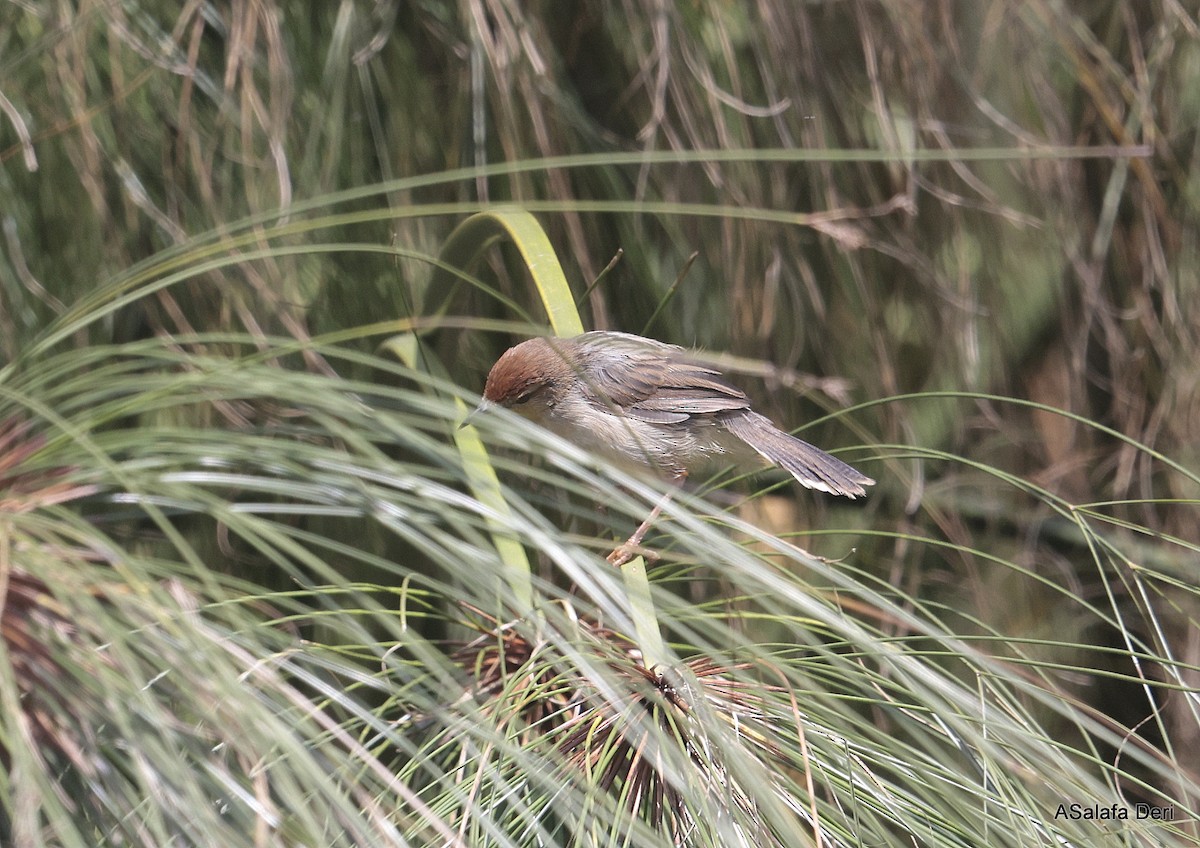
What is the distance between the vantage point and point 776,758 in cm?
110

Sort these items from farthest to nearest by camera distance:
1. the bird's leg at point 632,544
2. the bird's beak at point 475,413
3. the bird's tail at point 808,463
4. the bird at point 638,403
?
the bird at point 638,403
the bird's tail at point 808,463
the bird's leg at point 632,544
the bird's beak at point 475,413

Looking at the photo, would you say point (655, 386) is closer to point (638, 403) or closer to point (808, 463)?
point (638, 403)

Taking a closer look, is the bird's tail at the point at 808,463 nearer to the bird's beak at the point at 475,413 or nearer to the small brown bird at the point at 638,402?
the small brown bird at the point at 638,402

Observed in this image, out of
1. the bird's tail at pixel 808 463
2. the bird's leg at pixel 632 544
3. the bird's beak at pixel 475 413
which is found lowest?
the bird's tail at pixel 808 463

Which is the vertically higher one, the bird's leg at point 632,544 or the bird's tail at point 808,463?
the bird's leg at point 632,544

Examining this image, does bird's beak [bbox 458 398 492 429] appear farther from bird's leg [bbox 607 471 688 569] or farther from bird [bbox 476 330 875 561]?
bird [bbox 476 330 875 561]

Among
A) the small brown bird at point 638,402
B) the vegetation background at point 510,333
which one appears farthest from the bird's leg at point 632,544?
the small brown bird at point 638,402

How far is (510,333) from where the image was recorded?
84.5 inches

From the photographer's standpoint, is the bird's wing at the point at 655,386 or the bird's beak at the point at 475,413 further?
the bird's wing at the point at 655,386

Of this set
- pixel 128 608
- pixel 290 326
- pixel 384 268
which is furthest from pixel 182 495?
pixel 384 268

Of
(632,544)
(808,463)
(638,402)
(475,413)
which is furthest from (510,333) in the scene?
(475,413)

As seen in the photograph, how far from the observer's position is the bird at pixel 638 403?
1.84 m

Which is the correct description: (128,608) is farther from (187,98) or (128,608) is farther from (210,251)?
(187,98)

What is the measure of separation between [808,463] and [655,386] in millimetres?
368
